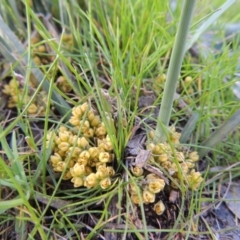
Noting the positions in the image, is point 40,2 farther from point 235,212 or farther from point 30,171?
point 235,212

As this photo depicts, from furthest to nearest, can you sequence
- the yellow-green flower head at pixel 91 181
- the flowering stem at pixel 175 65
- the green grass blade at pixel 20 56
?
the green grass blade at pixel 20 56, the yellow-green flower head at pixel 91 181, the flowering stem at pixel 175 65

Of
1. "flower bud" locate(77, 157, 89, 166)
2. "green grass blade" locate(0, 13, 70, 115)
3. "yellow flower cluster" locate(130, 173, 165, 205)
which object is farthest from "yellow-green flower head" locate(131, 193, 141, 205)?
"green grass blade" locate(0, 13, 70, 115)

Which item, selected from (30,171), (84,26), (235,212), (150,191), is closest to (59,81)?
(84,26)

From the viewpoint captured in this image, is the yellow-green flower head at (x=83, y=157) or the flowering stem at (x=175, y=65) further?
the yellow-green flower head at (x=83, y=157)

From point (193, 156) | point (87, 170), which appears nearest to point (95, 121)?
point (87, 170)

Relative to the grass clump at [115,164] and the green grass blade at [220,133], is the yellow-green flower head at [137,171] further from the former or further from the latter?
the green grass blade at [220,133]

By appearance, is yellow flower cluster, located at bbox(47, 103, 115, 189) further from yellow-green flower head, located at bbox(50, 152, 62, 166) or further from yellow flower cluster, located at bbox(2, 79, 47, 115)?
yellow flower cluster, located at bbox(2, 79, 47, 115)

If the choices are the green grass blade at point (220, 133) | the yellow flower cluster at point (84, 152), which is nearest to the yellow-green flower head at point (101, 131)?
the yellow flower cluster at point (84, 152)
